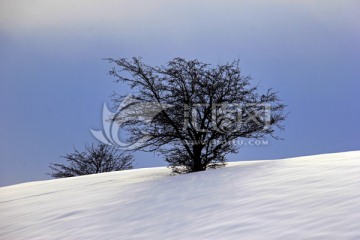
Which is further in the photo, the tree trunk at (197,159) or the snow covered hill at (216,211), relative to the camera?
the tree trunk at (197,159)

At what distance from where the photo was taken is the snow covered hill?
11.7 feet

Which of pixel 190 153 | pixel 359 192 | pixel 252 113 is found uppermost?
pixel 252 113

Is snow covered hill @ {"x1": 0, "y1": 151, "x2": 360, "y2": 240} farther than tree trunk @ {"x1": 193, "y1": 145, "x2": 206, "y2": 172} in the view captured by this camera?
No

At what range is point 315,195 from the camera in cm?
446

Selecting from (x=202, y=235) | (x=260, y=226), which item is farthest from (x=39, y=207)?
(x=260, y=226)

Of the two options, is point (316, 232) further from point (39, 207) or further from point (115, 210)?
point (39, 207)

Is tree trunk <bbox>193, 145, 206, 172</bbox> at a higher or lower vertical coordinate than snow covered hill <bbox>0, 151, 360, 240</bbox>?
higher

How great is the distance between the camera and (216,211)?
4.65 meters

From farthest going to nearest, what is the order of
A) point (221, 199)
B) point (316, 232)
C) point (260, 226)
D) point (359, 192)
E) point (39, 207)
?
1. point (39, 207)
2. point (221, 199)
3. point (359, 192)
4. point (260, 226)
5. point (316, 232)

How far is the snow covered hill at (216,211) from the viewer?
11.7 feet

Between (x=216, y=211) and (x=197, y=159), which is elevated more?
(x=197, y=159)

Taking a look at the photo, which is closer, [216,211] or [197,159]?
[216,211]

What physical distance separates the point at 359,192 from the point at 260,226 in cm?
150

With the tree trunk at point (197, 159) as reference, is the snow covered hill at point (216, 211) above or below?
below
